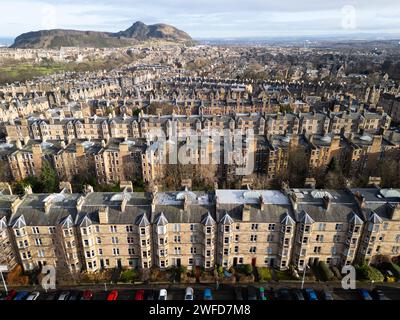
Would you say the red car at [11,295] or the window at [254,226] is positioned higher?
the window at [254,226]

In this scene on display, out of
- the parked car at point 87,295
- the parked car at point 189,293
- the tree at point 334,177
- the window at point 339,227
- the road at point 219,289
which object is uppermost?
A: the window at point 339,227

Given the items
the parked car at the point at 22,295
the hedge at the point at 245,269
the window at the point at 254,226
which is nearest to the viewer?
the parked car at the point at 22,295

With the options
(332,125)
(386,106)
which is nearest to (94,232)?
(332,125)

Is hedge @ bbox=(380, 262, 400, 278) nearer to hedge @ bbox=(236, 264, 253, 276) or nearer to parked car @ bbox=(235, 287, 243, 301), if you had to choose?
hedge @ bbox=(236, 264, 253, 276)

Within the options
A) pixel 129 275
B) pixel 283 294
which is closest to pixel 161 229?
pixel 129 275

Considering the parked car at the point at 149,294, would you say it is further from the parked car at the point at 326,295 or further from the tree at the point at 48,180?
the tree at the point at 48,180

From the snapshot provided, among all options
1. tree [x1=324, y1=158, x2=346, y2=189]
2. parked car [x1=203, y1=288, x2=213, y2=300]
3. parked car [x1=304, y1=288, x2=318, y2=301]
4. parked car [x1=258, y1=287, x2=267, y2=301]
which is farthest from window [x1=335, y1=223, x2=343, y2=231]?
tree [x1=324, y1=158, x2=346, y2=189]

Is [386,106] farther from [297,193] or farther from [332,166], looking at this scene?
[297,193]

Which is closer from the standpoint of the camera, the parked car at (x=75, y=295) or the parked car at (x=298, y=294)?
the parked car at (x=298, y=294)

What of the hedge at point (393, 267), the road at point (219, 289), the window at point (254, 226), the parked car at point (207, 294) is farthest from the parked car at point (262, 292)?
the hedge at point (393, 267)
